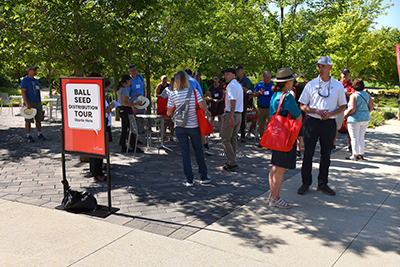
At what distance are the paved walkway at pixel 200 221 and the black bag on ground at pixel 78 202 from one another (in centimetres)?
14

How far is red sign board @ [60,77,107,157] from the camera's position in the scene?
4.77 m

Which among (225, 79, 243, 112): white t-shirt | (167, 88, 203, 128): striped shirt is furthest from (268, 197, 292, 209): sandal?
(225, 79, 243, 112): white t-shirt

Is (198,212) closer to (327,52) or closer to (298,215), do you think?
(298,215)

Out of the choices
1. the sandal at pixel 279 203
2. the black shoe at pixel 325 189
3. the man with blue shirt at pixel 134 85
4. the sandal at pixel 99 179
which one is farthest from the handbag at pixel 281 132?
the man with blue shirt at pixel 134 85

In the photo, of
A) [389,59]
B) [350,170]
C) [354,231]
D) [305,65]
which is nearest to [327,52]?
[305,65]

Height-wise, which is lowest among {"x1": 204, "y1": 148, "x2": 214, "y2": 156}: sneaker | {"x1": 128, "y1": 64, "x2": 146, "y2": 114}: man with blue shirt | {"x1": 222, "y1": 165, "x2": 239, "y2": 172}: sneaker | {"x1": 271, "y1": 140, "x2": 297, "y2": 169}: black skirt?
{"x1": 222, "y1": 165, "x2": 239, "y2": 172}: sneaker

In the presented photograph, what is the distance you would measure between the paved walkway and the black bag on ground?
0.14 m

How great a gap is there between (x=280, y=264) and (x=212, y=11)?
11.2 metres

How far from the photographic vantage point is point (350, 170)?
6988 mm

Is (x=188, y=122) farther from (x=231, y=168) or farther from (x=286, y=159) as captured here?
(x=286, y=159)

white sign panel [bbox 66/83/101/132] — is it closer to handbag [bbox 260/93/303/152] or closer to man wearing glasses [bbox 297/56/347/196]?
handbag [bbox 260/93/303/152]

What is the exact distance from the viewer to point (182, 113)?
584cm

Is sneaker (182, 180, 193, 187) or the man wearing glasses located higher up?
the man wearing glasses

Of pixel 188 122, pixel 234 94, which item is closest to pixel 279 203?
pixel 188 122
